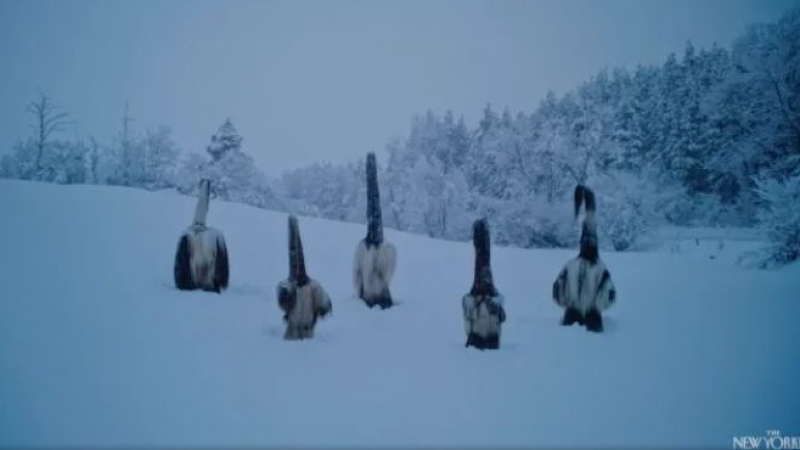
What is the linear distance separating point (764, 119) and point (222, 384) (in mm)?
26234

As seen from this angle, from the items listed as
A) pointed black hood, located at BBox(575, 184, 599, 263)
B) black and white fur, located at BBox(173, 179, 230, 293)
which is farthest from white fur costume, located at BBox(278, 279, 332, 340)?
pointed black hood, located at BBox(575, 184, 599, 263)

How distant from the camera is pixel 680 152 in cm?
3297

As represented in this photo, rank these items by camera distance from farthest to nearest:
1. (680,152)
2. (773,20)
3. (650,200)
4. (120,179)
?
(680,152) < (120,179) < (650,200) < (773,20)

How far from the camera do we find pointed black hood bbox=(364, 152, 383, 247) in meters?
7.90

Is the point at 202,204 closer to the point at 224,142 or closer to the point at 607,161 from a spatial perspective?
the point at 607,161

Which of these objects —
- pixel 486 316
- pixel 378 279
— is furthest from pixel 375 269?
pixel 486 316

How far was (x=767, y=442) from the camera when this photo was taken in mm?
3432

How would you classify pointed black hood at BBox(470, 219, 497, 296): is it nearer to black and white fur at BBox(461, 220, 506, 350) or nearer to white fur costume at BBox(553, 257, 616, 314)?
black and white fur at BBox(461, 220, 506, 350)

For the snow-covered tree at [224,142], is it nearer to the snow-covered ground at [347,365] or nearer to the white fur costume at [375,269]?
the snow-covered ground at [347,365]

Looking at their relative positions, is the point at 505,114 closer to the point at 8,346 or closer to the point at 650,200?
the point at 650,200

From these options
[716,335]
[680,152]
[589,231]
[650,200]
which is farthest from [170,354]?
[680,152]

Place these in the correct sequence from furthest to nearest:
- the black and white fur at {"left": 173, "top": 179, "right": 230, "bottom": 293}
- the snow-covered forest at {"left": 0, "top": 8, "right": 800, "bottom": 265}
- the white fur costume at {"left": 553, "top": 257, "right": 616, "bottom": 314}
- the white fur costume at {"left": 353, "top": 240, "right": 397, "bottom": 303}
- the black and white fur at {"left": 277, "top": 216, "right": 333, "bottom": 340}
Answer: the snow-covered forest at {"left": 0, "top": 8, "right": 800, "bottom": 265}
the white fur costume at {"left": 353, "top": 240, "right": 397, "bottom": 303}
the black and white fur at {"left": 173, "top": 179, "right": 230, "bottom": 293}
the white fur costume at {"left": 553, "top": 257, "right": 616, "bottom": 314}
the black and white fur at {"left": 277, "top": 216, "right": 333, "bottom": 340}

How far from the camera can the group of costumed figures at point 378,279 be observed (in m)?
5.37

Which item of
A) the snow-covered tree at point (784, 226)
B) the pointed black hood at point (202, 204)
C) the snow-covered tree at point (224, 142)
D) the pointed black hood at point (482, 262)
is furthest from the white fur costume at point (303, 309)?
the snow-covered tree at point (224, 142)
